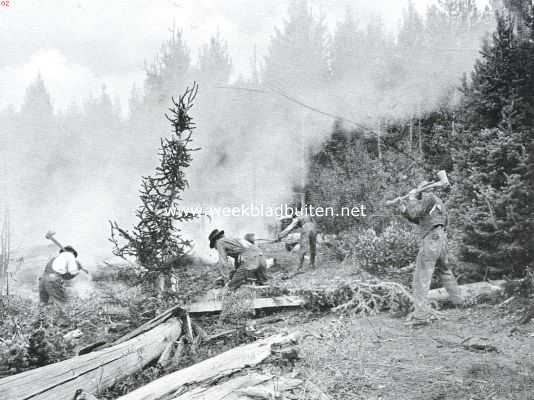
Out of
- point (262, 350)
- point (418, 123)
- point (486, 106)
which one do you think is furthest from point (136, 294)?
point (418, 123)

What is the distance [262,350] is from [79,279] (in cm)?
842

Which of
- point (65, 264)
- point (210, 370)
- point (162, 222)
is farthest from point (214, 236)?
point (210, 370)

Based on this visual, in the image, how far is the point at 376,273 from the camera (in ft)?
32.6

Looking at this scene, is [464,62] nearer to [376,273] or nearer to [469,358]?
[376,273]

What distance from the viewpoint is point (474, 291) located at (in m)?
7.13

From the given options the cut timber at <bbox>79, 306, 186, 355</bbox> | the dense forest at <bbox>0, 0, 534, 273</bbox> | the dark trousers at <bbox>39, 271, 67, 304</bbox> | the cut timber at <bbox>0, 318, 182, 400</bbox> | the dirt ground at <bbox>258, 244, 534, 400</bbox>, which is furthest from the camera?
the dense forest at <bbox>0, 0, 534, 273</bbox>

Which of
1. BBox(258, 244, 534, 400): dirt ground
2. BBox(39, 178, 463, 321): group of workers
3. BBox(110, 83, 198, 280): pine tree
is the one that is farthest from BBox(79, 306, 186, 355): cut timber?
BBox(39, 178, 463, 321): group of workers

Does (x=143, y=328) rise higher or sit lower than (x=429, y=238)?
lower

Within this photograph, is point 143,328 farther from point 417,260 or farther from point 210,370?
point 417,260

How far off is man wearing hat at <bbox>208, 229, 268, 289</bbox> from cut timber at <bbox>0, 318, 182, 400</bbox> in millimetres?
2661

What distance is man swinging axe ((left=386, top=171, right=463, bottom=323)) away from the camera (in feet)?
21.5

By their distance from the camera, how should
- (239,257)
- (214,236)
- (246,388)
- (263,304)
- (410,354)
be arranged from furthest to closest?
(239,257) < (214,236) < (263,304) < (410,354) < (246,388)

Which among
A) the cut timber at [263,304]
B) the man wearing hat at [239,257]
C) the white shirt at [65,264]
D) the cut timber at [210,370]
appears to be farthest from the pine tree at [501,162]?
the white shirt at [65,264]

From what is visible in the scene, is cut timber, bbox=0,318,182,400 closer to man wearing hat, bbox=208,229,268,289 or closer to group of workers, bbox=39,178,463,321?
man wearing hat, bbox=208,229,268,289
